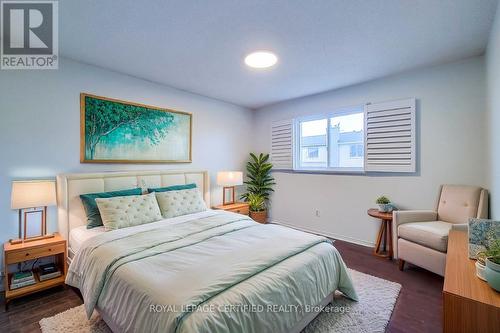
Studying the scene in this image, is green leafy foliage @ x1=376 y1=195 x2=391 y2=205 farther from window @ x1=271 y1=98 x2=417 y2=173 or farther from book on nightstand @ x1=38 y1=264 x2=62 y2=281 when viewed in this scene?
book on nightstand @ x1=38 y1=264 x2=62 y2=281

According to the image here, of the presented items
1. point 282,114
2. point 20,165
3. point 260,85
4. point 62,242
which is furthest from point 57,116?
point 282,114

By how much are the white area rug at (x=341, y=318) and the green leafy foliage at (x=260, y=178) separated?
109 inches

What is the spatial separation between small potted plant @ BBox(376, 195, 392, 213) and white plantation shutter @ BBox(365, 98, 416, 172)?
0.42m

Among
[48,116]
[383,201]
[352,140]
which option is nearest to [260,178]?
[352,140]

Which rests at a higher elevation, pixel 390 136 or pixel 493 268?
pixel 390 136

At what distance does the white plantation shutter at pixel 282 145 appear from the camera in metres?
4.50

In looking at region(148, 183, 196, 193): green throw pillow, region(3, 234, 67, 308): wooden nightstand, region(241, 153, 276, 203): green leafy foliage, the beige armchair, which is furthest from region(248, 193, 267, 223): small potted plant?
Result: region(3, 234, 67, 308): wooden nightstand

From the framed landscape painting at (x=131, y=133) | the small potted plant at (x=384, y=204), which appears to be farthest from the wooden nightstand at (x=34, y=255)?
the small potted plant at (x=384, y=204)

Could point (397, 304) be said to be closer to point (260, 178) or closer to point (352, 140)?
point (352, 140)

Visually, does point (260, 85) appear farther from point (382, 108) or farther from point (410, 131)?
point (410, 131)

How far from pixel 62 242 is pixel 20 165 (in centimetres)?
92

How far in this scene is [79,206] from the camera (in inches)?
105

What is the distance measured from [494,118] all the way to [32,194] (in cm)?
440

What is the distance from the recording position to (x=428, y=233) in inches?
95.9
